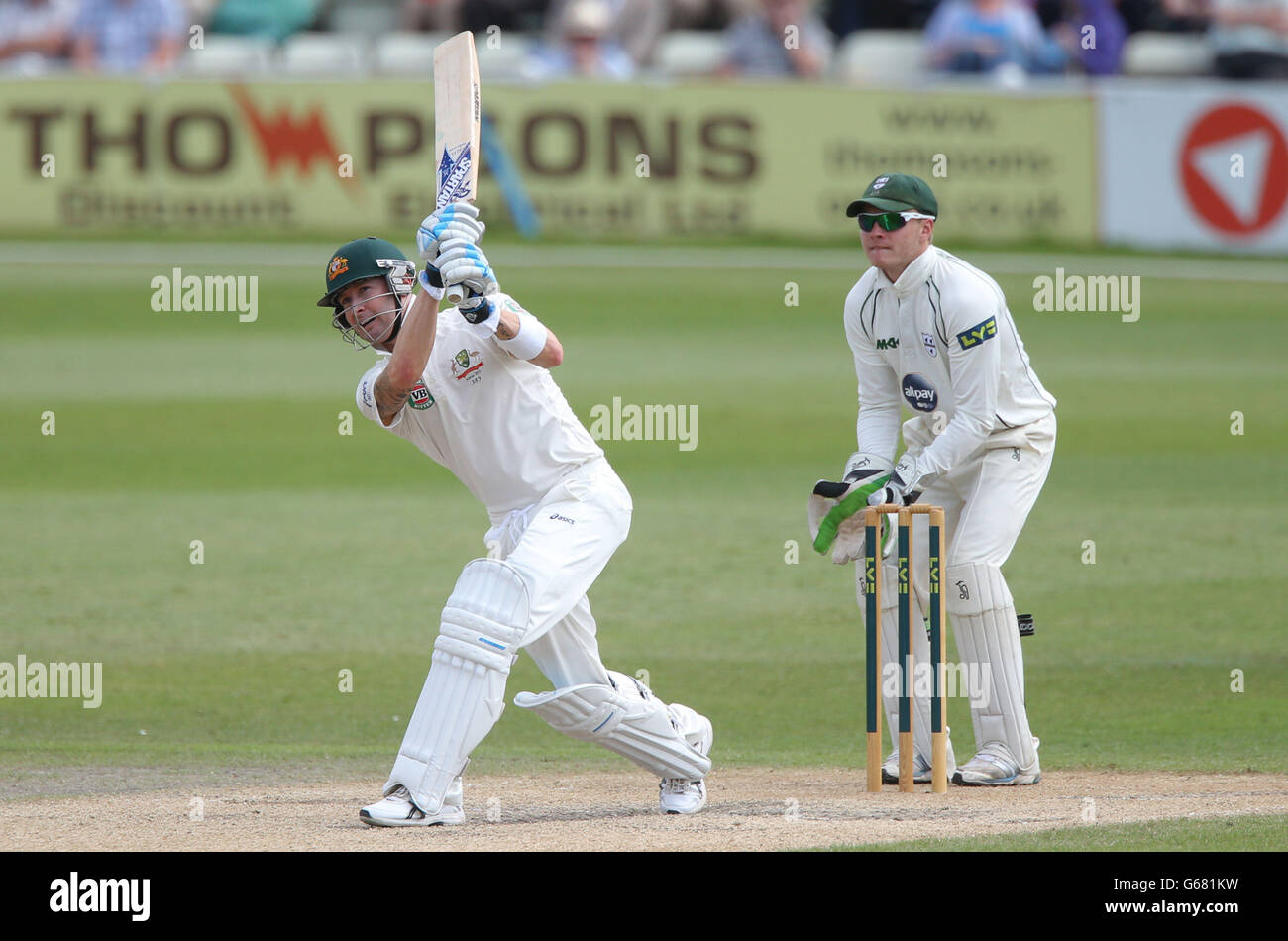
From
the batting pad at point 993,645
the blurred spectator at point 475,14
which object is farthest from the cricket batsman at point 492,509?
the blurred spectator at point 475,14

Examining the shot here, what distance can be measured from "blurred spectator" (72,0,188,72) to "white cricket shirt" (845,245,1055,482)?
14.6 m

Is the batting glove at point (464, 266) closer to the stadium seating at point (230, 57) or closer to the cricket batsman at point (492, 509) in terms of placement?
the cricket batsman at point (492, 509)

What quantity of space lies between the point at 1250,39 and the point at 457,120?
606 inches

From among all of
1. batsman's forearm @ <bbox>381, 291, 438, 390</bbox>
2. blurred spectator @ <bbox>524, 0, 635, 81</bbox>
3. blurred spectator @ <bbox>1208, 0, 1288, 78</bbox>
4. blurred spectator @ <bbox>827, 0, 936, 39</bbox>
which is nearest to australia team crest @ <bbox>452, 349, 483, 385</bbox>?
batsman's forearm @ <bbox>381, 291, 438, 390</bbox>

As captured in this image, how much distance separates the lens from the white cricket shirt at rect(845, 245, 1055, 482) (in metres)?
6.47

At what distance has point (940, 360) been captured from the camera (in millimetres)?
6574

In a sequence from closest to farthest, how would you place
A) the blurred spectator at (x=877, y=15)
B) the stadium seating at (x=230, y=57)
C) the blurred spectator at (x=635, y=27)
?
the stadium seating at (x=230, y=57), the blurred spectator at (x=635, y=27), the blurred spectator at (x=877, y=15)

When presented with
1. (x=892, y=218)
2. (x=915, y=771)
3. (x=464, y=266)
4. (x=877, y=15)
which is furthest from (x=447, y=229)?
(x=877, y=15)

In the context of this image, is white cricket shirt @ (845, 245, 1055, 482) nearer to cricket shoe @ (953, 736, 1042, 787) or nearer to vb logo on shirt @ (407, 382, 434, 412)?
cricket shoe @ (953, 736, 1042, 787)

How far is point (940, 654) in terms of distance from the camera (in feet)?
21.1

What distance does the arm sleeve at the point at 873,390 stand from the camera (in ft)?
22.4

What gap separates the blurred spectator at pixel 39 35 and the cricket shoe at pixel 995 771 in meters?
16.1

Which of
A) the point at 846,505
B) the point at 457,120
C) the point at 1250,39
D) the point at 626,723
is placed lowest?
the point at 626,723

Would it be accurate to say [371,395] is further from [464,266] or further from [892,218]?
Result: [892,218]
